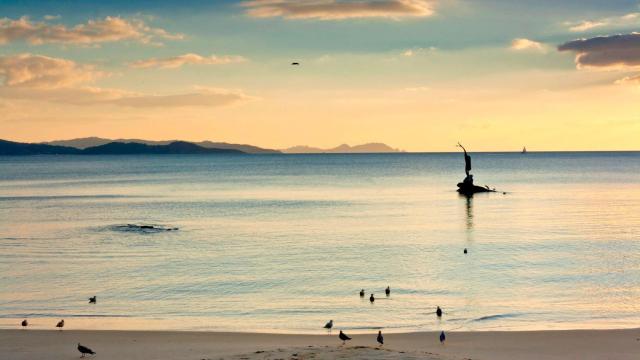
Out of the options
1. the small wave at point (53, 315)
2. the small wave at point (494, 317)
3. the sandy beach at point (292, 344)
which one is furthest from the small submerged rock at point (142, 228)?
the small wave at point (494, 317)

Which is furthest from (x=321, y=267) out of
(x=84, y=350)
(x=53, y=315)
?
(x=84, y=350)

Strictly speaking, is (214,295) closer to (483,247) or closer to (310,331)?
(310,331)

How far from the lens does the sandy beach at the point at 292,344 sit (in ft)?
94.5

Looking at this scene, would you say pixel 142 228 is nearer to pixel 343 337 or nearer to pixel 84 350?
pixel 84 350

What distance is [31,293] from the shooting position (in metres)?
43.3

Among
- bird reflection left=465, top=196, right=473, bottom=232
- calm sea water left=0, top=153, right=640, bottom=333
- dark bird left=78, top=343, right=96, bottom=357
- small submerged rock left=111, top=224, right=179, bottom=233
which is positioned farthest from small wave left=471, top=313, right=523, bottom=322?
small submerged rock left=111, top=224, right=179, bottom=233

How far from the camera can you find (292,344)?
30578mm

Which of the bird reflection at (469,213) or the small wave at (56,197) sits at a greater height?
the small wave at (56,197)

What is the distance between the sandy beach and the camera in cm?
2880

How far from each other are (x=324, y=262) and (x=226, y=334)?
2158 cm

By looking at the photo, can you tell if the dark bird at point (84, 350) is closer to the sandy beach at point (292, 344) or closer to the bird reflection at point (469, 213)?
the sandy beach at point (292, 344)

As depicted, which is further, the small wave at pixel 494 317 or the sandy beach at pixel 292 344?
the small wave at pixel 494 317

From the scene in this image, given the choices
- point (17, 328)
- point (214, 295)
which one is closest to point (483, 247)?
point (214, 295)

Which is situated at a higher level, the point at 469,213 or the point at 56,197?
the point at 56,197
